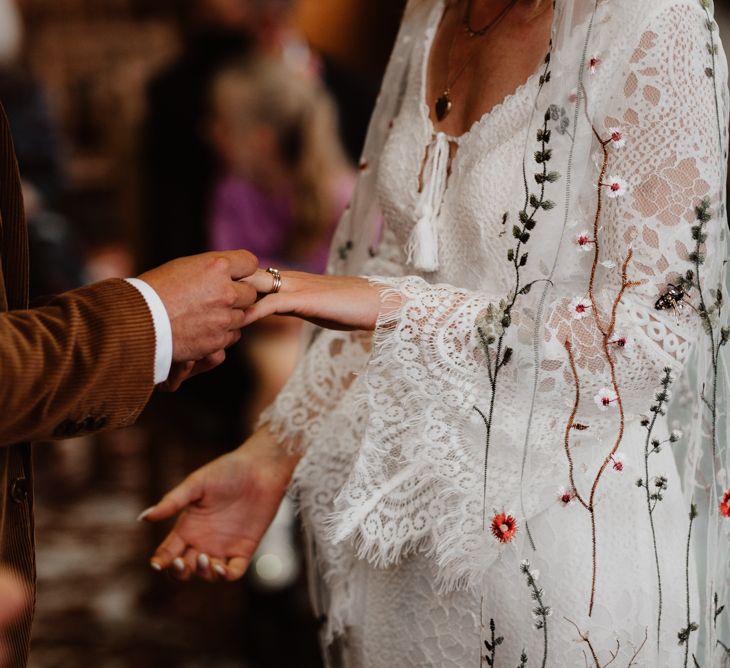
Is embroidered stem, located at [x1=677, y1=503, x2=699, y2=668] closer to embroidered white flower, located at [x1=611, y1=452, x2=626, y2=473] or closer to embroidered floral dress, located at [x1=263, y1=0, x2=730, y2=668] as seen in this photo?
embroidered floral dress, located at [x1=263, y1=0, x2=730, y2=668]

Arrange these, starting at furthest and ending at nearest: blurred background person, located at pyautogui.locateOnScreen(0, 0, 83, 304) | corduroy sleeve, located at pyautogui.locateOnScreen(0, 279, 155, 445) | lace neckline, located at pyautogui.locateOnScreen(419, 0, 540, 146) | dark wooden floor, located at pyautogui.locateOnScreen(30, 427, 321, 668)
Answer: blurred background person, located at pyautogui.locateOnScreen(0, 0, 83, 304) → dark wooden floor, located at pyautogui.locateOnScreen(30, 427, 321, 668) → lace neckline, located at pyautogui.locateOnScreen(419, 0, 540, 146) → corduroy sleeve, located at pyautogui.locateOnScreen(0, 279, 155, 445)

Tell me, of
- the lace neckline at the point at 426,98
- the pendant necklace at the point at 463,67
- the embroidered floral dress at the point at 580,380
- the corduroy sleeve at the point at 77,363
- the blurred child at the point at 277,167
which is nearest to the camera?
the corduroy sleeve at the point at 77,363

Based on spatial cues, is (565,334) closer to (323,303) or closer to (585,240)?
(585,240)

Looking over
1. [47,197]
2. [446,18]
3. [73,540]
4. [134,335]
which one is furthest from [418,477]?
[47,197]

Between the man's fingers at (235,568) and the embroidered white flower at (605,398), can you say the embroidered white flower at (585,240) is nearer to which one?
the embroidered white flower at (605,398)

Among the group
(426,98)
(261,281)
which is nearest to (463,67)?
(426,98)

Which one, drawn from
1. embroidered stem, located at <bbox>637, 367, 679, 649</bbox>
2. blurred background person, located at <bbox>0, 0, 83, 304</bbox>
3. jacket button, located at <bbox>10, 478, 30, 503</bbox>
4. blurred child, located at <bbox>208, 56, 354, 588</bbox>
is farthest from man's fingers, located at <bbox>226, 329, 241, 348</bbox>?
blurred background person, located at <bbox>0, 0, 83, 304</bbox>

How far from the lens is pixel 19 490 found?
1224mm

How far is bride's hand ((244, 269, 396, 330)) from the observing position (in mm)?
1248

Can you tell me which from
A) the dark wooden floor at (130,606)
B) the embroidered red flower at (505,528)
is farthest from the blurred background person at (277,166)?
the embroidered red flower at (505,528)

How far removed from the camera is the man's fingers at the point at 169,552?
152 cm

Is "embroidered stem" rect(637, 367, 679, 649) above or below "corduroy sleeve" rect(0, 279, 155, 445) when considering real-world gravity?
below

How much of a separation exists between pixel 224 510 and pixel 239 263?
0.50 metres

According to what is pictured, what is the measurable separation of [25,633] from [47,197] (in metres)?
3.38
